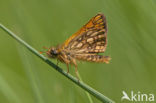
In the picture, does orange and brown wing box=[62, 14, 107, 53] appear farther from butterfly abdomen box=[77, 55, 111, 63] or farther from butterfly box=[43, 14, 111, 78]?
butterfly abdomen box=[77, 55, 111, 63]

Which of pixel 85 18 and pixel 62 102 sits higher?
pixel 85 18

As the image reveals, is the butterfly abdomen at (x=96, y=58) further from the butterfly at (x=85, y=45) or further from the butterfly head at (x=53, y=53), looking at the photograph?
the butterfly head at (x=53, y=53)

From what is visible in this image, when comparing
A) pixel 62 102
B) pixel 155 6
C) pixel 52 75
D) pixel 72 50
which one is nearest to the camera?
pixel 155 6

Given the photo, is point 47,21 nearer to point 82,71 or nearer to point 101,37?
point 82,71

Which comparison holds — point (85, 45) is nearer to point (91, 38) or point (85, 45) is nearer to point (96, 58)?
point (91, 38)

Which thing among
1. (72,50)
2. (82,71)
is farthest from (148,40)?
(82,71)

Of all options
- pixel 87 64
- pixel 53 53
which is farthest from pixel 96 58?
pixel 87 64

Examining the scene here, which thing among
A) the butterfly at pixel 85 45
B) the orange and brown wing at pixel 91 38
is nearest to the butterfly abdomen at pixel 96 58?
the butterfly at pixel 85 45
